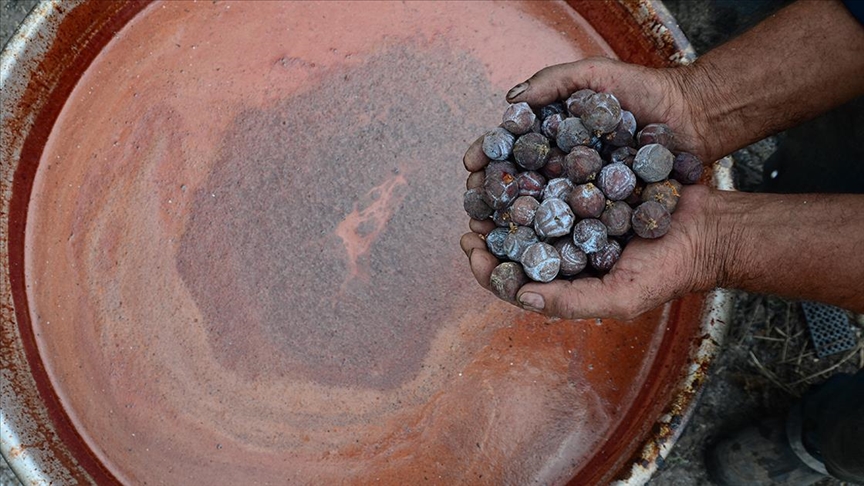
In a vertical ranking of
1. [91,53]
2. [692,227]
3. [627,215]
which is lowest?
[692,227]

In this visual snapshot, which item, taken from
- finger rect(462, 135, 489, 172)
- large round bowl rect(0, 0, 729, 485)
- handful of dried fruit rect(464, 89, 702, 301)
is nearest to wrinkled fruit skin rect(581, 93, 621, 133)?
handful of dried fruit rect(464, 89, 702, 301)

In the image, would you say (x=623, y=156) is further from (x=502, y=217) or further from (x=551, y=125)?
(x=502, y=217)

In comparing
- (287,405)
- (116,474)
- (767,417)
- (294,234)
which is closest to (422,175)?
(294,234)

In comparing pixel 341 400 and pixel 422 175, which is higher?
pixel 422 175

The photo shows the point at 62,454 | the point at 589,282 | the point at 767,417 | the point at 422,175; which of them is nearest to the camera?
the point at 589,282

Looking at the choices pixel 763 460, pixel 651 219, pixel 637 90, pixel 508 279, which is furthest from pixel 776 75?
pixel 763 460

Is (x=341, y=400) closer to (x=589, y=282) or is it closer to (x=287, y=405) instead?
(x=287, y=405)
